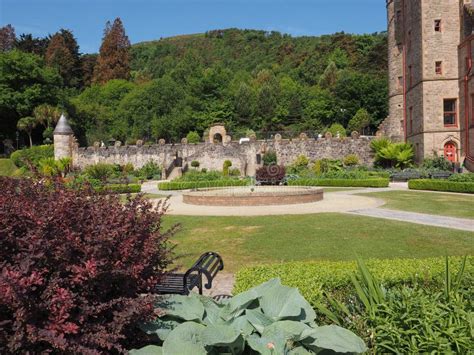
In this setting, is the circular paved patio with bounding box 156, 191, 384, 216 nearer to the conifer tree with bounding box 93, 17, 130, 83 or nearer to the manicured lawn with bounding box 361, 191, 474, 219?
the manicured lawn with bounding box 361, 191, 474, 219

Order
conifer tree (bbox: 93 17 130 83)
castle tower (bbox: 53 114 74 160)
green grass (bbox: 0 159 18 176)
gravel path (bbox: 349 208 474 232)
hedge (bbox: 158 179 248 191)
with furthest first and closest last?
conifer tree (bbox: 93 17 130 83) → castle tower (bbox: 53 114 74 160) → green grass (bbox: 0 159 18 176) → hedge (bbox: 158 179 248 191) → gravel path (bbox: 349 208 474 232)

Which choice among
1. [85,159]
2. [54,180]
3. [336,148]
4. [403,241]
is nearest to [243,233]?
[403,241]

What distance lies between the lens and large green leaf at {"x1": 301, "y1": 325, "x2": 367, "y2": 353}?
10.3 feet

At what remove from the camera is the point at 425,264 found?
5375 mm

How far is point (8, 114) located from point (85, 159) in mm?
13042

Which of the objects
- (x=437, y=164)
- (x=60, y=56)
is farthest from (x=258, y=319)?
(x=60, y=56)

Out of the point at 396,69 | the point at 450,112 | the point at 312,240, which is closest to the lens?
the point at 312,240

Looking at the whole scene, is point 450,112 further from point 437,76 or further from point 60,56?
point 60,56

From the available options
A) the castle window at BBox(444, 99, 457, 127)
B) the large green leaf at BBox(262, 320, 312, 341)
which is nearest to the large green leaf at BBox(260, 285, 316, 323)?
the large green leaf at BBox(262, 320, 312, 341)

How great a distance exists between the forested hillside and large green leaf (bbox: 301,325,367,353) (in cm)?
4404

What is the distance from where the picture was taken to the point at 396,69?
123 ft

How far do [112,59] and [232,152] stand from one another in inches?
1946

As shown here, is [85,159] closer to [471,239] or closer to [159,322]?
[471,239]

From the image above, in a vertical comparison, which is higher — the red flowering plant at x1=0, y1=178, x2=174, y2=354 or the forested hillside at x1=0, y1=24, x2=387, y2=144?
the forested hillside at x1=0, y1=24, x2=387, y2=144
